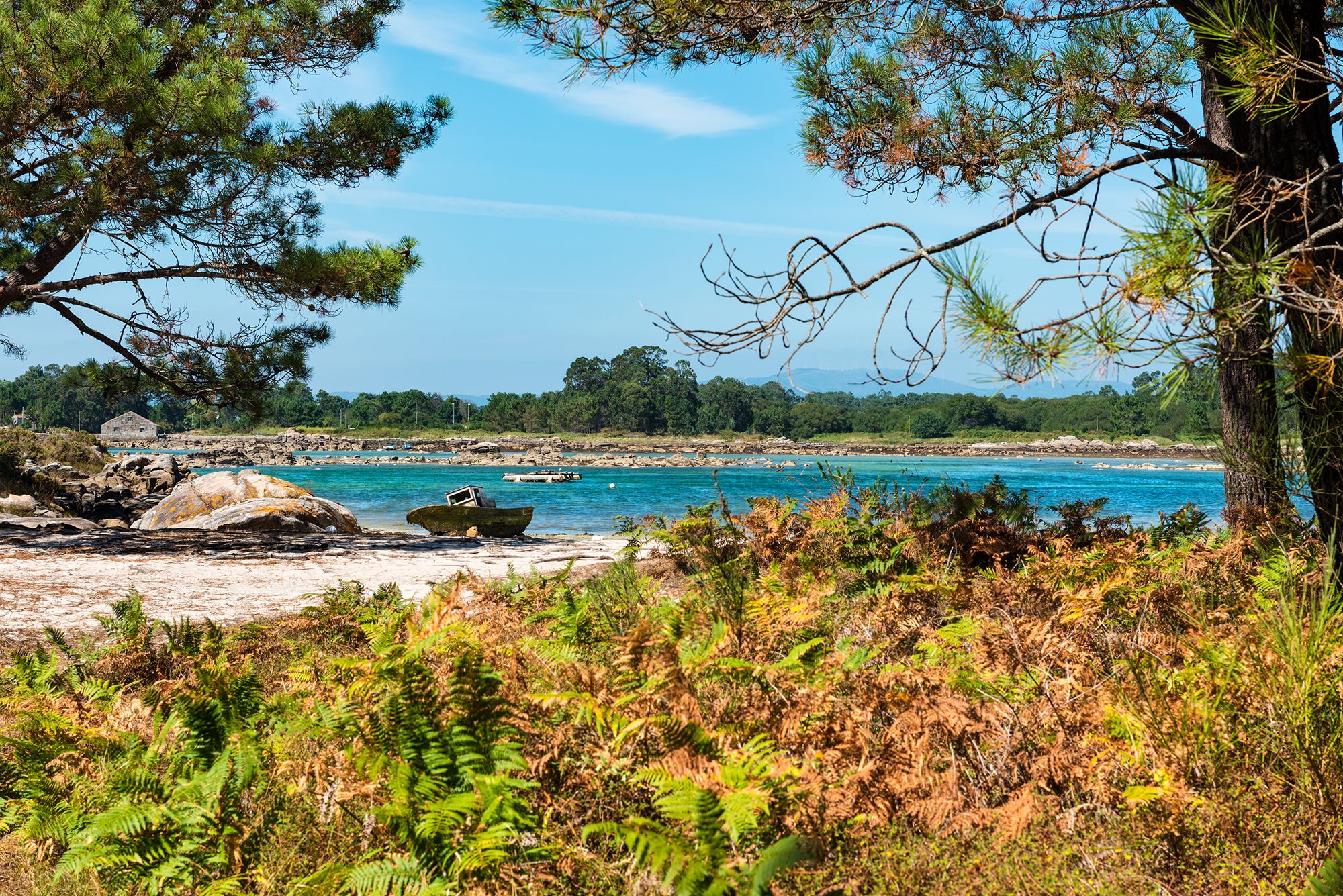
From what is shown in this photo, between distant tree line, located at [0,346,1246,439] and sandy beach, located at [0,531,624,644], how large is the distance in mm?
85244

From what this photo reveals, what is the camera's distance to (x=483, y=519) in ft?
46.5

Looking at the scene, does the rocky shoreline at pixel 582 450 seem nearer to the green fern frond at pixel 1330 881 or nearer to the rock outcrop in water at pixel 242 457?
the rock outcrop in water at pixel 242 457

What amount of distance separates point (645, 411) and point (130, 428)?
68.4m

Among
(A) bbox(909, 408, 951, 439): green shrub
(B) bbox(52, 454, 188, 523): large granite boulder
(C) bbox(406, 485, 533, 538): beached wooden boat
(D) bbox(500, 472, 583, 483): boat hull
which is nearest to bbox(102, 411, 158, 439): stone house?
(D) bbox(500, 472, 583, 483): boat hull

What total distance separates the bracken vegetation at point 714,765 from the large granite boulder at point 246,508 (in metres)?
10.1

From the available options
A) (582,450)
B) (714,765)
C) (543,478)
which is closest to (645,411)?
(582,450)

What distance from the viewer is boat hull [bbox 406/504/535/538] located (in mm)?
14086

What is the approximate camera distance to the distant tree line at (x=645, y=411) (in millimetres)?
104250

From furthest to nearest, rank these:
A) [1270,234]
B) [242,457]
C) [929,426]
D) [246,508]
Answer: [929,426]
[242,457]
[246,508]
[1270,234]

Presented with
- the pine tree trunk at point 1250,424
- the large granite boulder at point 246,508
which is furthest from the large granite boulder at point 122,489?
the pine tree trunk at point 1250,424

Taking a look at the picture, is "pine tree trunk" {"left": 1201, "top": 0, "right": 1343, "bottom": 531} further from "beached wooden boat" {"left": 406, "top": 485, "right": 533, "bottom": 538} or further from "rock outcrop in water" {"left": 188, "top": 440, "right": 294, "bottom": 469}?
"rock outcrop in water" {"left": 188, "top": 440, "right": 294, "bottom": 469}

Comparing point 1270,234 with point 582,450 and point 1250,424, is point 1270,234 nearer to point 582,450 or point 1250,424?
point 1250,424

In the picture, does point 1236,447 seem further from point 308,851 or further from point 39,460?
point 39,460

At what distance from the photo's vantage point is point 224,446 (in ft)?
303
